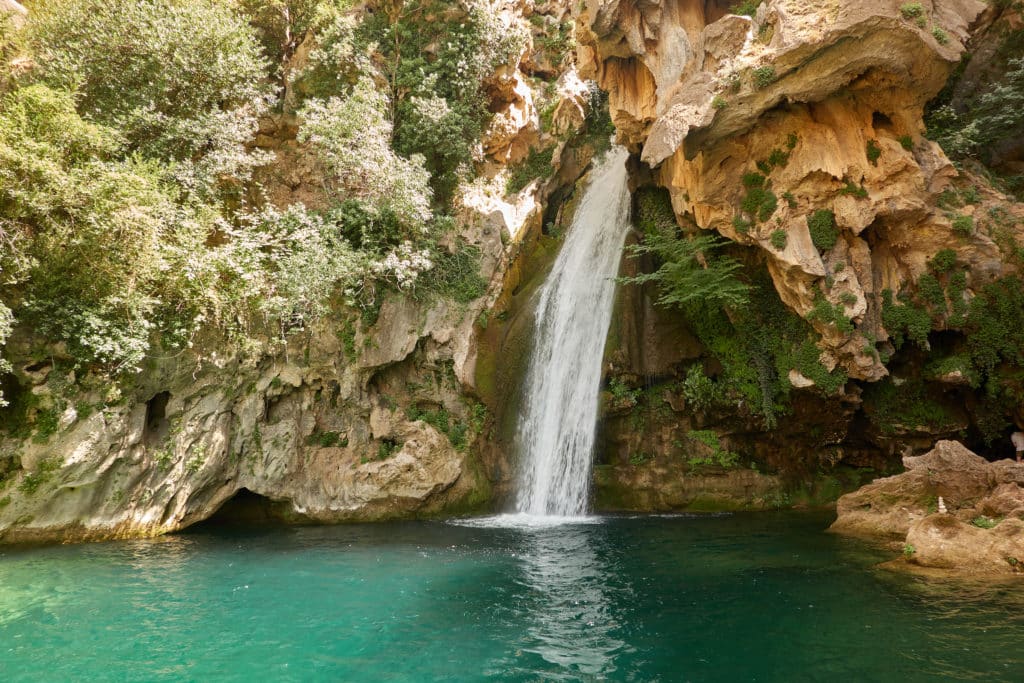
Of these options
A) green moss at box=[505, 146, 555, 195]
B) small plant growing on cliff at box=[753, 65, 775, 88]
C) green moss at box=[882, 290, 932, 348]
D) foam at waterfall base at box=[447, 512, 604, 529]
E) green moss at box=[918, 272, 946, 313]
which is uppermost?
green moss at box=[505, 146, 555, 195]

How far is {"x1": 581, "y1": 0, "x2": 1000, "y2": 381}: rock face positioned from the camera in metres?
11.7

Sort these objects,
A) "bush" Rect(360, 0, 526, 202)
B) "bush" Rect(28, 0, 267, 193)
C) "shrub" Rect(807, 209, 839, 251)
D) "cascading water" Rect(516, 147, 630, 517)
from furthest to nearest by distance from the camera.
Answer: "bush" Rect(360, 0, 526, 202), "cascading water" Rect(516, 147, 630, 517), "bush" Rect(28, 0, 267, 193), "shrub" Rect(807, 209, 839, 251)

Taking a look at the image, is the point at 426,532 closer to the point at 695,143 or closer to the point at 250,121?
the point at 695,143

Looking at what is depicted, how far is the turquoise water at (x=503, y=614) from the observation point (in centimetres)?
621

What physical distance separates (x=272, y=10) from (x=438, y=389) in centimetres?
1396

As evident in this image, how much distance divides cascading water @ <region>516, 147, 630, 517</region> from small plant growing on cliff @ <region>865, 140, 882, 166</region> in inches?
253

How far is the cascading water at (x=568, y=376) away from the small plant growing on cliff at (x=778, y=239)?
13.7 feet

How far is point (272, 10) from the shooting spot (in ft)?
63.4

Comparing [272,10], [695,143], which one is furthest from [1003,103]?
[272,10]

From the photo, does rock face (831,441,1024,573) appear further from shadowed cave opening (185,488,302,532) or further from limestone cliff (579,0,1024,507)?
shadowed cave opening (185,488,302,532)

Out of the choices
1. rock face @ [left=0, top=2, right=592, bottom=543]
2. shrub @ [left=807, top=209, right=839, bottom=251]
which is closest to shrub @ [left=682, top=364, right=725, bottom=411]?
shrub @ [left=807, top=209, right=839, bottom=251]

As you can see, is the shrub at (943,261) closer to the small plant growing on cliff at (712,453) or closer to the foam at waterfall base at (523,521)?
the small plant growing on cliff at (712,453)

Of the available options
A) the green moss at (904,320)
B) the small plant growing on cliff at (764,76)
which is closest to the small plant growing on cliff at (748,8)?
the small plant growing on cliff at (764,76)

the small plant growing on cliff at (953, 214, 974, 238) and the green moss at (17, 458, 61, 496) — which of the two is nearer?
the green moss at (17, 458, 61, 496)
